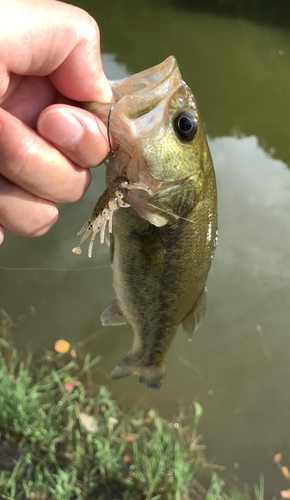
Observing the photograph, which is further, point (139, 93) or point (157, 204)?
point (157, 204)

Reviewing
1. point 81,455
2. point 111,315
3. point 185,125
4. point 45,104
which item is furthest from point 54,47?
point 81,455

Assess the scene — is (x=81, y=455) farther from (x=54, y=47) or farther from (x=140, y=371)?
(x=54, y=47)

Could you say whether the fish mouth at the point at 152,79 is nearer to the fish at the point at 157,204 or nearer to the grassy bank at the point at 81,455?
the fish at the point at 157,204

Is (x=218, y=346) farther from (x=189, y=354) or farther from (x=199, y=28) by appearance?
(x=199, y=28)

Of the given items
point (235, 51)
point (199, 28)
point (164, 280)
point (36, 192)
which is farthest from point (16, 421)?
point (199, 28)

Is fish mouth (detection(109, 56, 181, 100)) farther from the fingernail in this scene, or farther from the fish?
the fingernail

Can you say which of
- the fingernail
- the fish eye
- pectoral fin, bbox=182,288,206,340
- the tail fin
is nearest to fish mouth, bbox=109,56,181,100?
the fish eye
